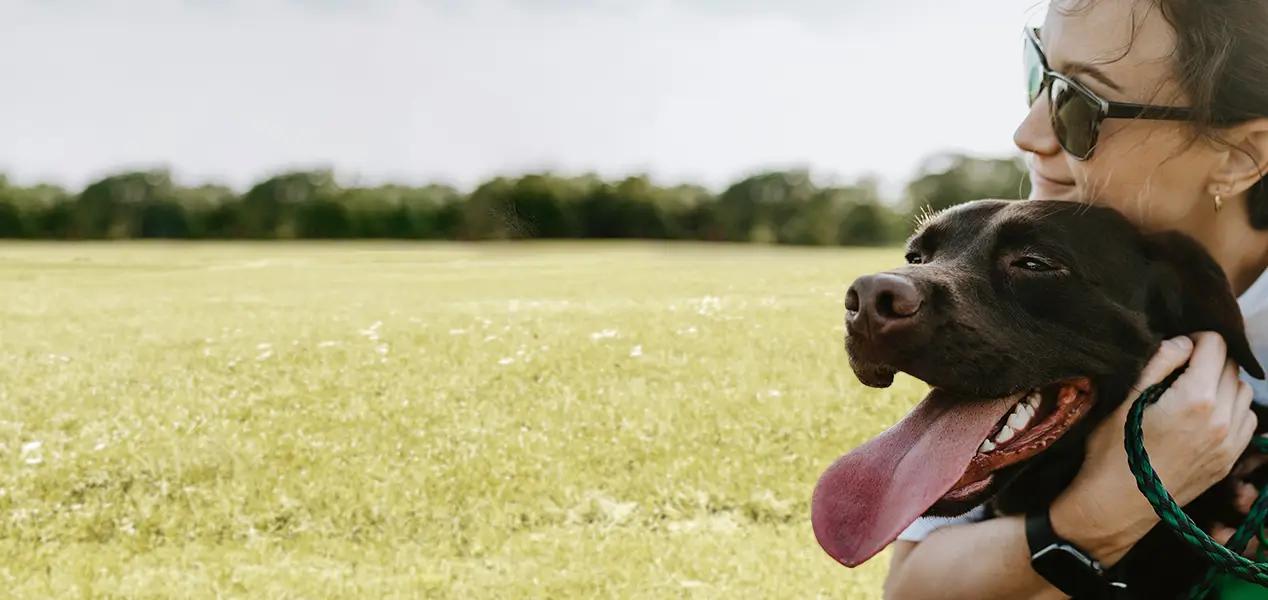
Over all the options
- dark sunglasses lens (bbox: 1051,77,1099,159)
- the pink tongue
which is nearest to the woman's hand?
the pink tongue

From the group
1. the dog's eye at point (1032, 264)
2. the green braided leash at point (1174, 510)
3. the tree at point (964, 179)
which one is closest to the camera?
the green braided leash at point (1174, 510)

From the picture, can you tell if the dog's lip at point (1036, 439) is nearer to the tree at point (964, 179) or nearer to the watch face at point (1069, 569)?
the watch face at point (1069, 569)

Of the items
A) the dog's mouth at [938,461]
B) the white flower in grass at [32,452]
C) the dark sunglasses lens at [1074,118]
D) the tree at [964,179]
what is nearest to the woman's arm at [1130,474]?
the dog's mouth at [938,461]

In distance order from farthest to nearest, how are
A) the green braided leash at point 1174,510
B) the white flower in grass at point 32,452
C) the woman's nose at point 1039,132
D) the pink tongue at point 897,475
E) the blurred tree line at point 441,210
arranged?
the blurred tree line at point 441,210
the white flower in grass at point 32,452
the woman's nose at point 1039,132
the pink tongue at point 897,475
the green braided leash at point 1174,510

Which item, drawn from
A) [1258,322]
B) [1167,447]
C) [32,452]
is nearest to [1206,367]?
[1167,447]

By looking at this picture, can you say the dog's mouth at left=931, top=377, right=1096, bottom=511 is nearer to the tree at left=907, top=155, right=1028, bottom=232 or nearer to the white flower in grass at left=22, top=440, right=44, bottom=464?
the tree at left=907, top=155, right=1028, bottom=232

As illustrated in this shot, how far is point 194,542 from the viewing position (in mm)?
7594

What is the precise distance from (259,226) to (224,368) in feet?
121

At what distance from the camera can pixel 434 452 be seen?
8953 millimetres

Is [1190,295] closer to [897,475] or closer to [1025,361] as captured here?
[1025,361]

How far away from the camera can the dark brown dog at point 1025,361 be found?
2.42m

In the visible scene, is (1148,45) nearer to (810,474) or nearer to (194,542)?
(810,474)

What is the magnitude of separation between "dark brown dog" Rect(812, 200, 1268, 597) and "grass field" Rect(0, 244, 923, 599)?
3.96 meters

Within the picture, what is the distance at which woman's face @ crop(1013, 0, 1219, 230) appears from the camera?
8.19ft
